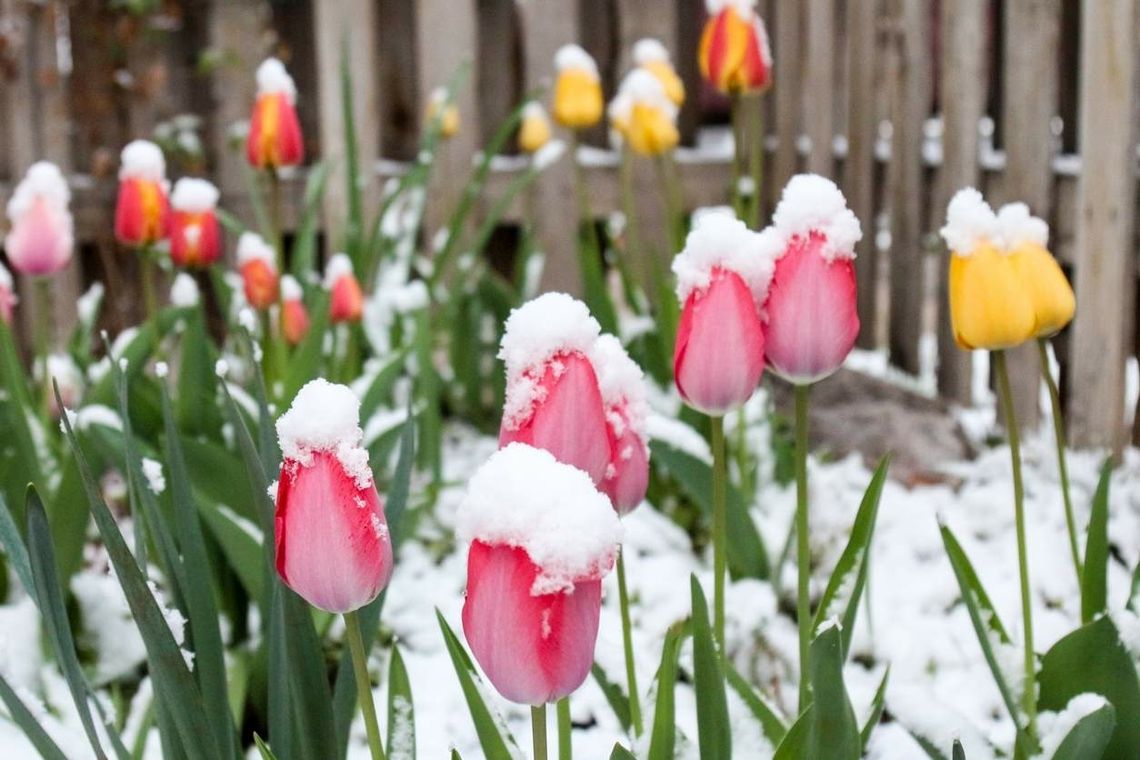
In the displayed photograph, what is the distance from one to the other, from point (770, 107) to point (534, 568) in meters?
2.83

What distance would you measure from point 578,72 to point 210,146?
1.68 meters

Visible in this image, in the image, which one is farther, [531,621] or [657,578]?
[657,578]

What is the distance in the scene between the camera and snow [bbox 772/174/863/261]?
0.79 metres

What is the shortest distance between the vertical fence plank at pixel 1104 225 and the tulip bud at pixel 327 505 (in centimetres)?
153

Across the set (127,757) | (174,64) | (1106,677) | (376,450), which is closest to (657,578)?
(376,450)

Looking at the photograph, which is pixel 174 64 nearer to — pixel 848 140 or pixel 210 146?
pixel 210 146

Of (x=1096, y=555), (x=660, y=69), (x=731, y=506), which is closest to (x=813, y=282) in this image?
(x=1096, y=555)

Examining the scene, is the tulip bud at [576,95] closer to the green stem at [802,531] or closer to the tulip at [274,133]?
the tulip at [274,133]

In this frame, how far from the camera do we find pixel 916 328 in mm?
2533

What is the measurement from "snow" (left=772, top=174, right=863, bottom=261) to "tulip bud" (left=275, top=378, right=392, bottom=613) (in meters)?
0.30

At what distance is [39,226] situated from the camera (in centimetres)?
160

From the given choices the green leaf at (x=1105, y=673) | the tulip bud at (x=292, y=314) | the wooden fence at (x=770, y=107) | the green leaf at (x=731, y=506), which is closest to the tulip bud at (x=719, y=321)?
the green leaf at (x=1105, y=673)

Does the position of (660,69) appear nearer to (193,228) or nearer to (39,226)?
(193,228)

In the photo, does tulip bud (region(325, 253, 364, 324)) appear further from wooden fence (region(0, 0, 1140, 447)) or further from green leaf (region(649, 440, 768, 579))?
wooden fence (region(0, 0, 1140, 447))
